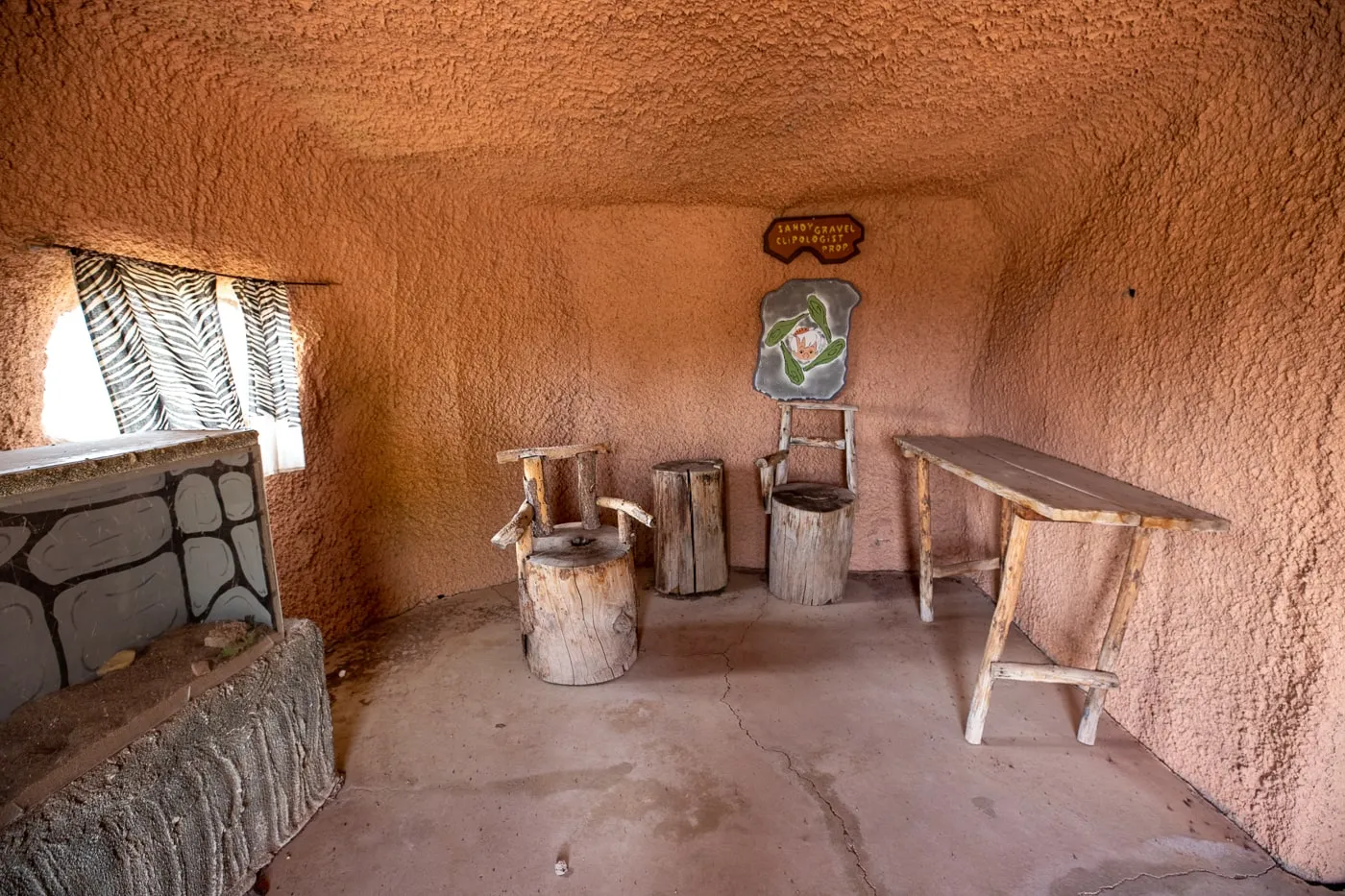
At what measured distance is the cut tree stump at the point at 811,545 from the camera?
11.6 feet

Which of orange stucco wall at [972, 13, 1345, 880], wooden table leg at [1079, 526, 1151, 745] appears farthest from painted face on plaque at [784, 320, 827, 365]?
wooden table leg at [1079, 526, 1151, 745]

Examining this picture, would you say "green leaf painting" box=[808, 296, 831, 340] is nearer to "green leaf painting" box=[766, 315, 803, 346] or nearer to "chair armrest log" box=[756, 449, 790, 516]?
"green leaf painting" box=[766, 315, 803, 346]

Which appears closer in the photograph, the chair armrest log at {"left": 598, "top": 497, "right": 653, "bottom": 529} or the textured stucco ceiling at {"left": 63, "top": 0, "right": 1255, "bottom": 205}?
the textured stucco ceiling at {"left": 63, "top": 0, "right": 1255, "bottom": 205}

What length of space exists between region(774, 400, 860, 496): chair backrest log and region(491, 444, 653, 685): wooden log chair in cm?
152

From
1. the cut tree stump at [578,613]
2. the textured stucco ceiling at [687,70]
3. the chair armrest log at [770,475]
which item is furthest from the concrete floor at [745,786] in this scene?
the textured stucco ceiling at [687,70]

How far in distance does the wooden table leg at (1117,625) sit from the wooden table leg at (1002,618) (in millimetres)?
374

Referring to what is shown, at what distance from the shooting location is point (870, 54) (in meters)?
2.06

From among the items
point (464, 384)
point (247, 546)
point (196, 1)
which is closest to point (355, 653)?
point (247, 546)

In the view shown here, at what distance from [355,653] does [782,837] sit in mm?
2484

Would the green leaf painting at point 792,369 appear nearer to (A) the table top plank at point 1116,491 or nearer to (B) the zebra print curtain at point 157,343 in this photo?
(A) the table top plank at point 1116,491

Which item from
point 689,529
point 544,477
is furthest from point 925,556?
point 544,477

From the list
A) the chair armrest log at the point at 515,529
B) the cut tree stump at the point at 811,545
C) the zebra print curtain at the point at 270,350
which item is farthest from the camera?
the cut tree stump at the point at 811,545

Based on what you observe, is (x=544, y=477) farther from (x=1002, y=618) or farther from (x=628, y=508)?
(x=1002, y=618)

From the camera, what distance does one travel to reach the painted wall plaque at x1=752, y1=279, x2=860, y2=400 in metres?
3.92
